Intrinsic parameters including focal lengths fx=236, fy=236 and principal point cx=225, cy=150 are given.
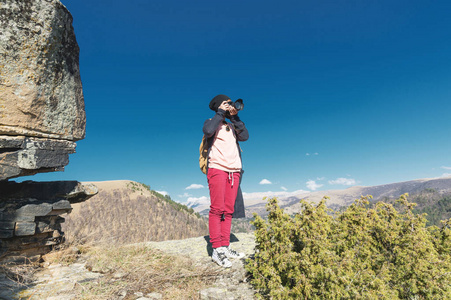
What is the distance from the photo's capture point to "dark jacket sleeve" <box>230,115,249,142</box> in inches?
203

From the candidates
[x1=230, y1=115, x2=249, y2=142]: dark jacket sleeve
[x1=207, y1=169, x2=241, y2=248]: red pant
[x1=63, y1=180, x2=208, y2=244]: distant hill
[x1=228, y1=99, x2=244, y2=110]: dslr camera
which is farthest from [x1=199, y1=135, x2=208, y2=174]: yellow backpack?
[x1=63, y1=180, x2=208, y2=244]: distant hill

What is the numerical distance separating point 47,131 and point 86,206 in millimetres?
23878

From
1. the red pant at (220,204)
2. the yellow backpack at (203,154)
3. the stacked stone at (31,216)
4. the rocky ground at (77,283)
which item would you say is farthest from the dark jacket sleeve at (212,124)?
the stacked stone at (31,216)

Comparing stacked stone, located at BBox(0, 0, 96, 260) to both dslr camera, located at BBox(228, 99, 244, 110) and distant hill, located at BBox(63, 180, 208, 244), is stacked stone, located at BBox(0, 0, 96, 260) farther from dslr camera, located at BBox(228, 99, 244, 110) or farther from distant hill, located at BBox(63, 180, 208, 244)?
distant hill, located at BBox(63, 180, 208, 244)

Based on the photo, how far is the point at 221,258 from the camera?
14.1ft

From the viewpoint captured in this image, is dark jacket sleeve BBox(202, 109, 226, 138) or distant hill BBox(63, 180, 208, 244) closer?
dark jacket sleeve BBox(202, 109, 226, 138)

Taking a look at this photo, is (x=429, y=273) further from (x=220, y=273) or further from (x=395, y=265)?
(x=220, y=273)

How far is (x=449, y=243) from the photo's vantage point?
3084 mm

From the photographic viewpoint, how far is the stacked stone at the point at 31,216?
4.31m

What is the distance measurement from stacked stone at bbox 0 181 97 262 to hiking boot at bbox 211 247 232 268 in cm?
332

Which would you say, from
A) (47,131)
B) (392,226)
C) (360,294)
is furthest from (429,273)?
(47,131)

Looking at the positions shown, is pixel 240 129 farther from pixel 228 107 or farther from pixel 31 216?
pixel 31 216

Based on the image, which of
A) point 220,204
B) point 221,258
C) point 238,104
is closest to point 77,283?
point 221,258

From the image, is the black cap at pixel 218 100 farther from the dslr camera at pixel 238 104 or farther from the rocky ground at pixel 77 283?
the rocky ground at pixel 77 283
